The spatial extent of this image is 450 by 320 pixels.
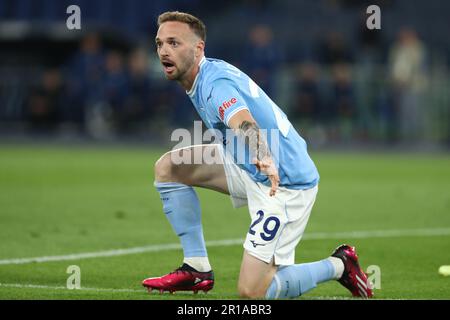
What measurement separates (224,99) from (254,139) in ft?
1.22

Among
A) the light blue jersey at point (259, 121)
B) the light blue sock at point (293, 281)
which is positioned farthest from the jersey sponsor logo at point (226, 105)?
the light blue sock at point (293, 281)

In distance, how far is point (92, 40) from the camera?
78.6 ft

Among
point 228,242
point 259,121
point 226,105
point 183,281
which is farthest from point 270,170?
point 228,242

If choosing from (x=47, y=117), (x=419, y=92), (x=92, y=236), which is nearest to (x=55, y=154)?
(x=47, y=117)

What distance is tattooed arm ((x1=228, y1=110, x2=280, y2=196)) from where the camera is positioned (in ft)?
20.0

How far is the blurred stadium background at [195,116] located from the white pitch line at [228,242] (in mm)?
61

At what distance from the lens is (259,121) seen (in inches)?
266

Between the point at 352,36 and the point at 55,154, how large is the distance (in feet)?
30.1

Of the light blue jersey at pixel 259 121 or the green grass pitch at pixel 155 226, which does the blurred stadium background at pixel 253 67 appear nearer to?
the green grass pitch at pixel 155 226

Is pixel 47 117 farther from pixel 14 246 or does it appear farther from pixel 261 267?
pixel 261 267

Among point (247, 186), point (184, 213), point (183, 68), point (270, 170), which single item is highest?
point (183, 68)

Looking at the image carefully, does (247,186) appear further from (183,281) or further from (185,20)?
(185,20)

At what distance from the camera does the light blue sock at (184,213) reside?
7094mm

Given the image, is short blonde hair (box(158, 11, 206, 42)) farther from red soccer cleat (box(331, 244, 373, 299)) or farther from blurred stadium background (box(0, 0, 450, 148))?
blurred stadium background (box(0, 0, 450, 148))
